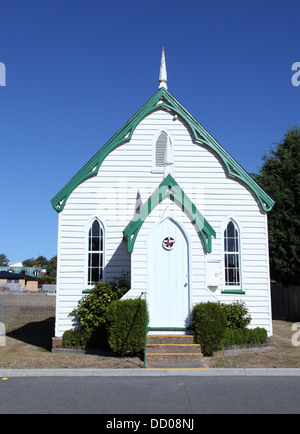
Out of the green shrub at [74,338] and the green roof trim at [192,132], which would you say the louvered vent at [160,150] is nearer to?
the green roof trim at [192,132]

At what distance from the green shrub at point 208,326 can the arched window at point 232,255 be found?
2.36 metres

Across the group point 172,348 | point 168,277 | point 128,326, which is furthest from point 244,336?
point 128,326

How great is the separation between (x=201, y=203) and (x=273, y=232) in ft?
31.6

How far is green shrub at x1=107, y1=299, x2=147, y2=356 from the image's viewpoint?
1064 centimetres

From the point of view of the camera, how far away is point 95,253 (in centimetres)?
1320

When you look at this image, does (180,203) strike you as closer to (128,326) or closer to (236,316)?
(128,326)

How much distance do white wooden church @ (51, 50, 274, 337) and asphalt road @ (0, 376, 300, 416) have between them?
13.6ft

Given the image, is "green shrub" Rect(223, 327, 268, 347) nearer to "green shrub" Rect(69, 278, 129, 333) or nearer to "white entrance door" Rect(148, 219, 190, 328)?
"white entrance door" Rect(148, 219, 190, 328)

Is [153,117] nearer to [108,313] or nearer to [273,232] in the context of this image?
[108,313]

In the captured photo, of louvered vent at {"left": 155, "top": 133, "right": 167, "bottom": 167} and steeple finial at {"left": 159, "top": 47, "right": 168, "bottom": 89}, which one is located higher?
steeple finial at {"left": 159, "top": 47, "right": 168, "bottom": 89}

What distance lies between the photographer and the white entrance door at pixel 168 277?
449 inches

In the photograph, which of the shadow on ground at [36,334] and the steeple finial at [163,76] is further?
the steeple finial at [163,76]

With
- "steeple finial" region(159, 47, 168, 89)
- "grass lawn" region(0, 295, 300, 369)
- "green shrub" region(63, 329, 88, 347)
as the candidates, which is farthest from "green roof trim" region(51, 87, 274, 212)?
"grass lawn" region(0, 295, 300, 369)

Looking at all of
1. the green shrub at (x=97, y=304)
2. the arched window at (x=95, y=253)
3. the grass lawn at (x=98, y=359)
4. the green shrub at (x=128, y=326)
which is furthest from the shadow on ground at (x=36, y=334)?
the green shrub at (x=128, y=326)
